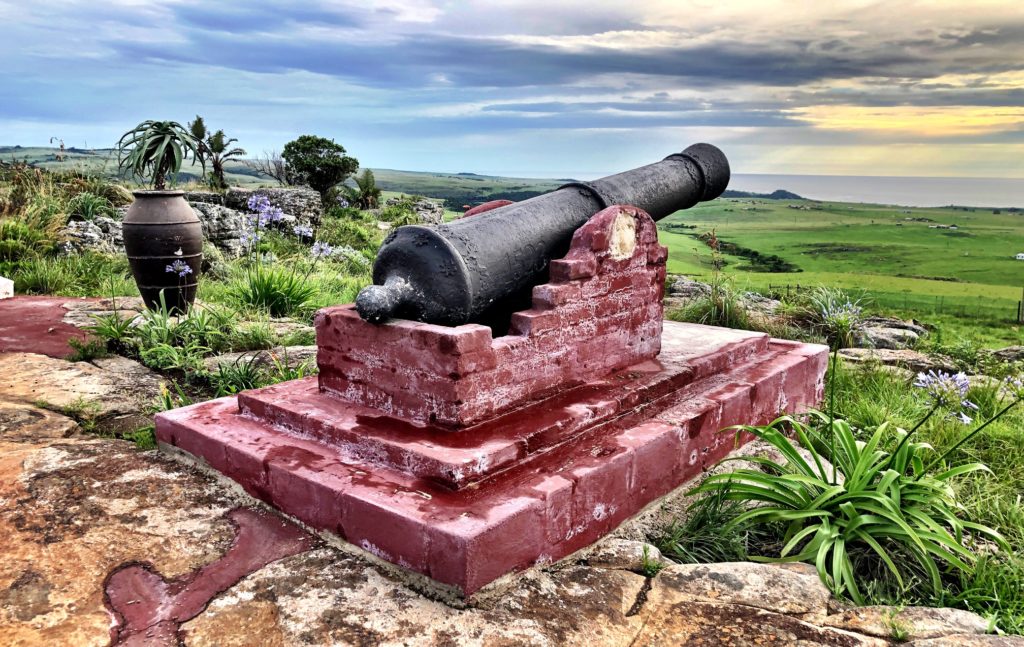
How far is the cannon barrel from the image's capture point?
3252 millimetres

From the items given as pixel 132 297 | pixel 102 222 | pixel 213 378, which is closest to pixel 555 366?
pixel 213 378

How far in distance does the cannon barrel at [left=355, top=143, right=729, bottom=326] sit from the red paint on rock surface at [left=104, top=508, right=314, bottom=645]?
0.95 metres

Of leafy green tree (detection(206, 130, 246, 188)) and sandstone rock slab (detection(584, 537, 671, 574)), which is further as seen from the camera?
leafy green tree (detection(206, 130, 246, 188))

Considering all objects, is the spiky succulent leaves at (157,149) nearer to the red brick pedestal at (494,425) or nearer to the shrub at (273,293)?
the shrub at (273,293)

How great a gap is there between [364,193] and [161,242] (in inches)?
709

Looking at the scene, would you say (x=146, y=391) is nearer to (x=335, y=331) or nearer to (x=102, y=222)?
(x=335, y=331)

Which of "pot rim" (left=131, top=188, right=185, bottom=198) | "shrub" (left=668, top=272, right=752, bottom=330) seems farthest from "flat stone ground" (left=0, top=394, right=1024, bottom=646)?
"shrub" (left=668, top=272, right=752, bottom=330)

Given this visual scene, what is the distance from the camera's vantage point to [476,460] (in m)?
2.84

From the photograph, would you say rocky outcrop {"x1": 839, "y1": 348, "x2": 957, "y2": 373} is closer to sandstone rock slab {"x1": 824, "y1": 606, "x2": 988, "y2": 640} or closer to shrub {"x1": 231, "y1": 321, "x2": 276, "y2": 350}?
sandstone rock slab {"x1": 824, "y1": 606, "x2": 988, "y2": 640}

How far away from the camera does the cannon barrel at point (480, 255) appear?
3.25m

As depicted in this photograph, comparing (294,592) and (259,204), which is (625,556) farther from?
(259,204)

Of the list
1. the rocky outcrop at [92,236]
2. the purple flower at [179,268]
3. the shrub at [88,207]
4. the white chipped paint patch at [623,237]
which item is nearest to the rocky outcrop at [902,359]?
the white chipped paint patch at [623,237]

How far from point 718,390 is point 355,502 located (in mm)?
2232

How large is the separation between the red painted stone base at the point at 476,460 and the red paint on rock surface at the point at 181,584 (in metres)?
0.13
